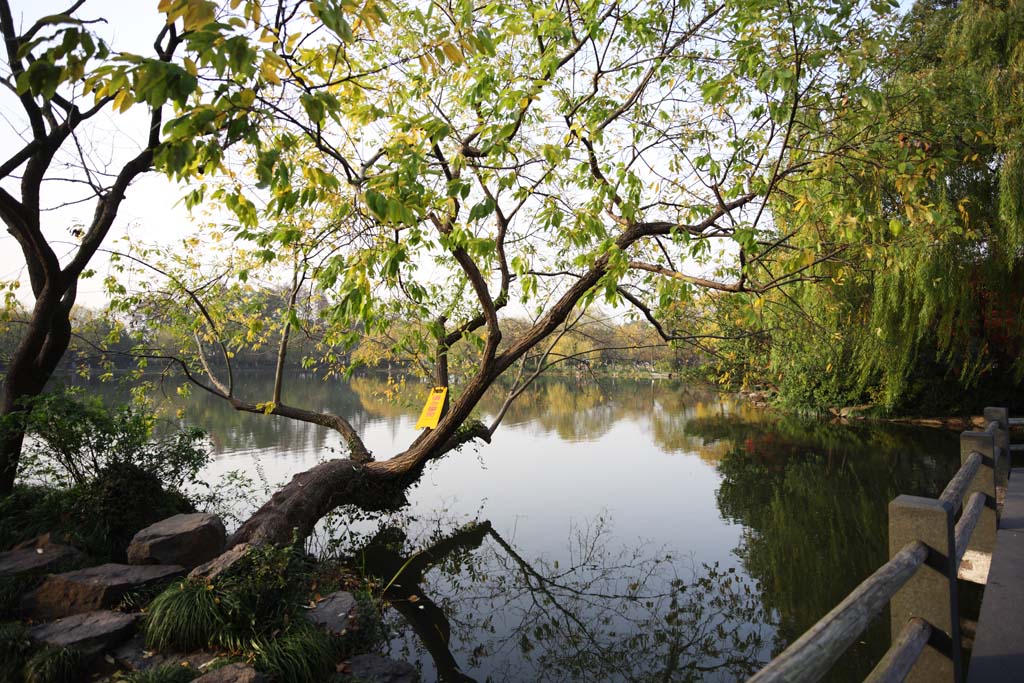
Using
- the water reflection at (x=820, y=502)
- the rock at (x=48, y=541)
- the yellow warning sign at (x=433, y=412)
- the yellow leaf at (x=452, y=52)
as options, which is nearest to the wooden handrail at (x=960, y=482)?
the water reflection at (x=820, y=502)

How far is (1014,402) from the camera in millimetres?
11016

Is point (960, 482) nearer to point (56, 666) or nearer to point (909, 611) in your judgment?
point (909, 611)

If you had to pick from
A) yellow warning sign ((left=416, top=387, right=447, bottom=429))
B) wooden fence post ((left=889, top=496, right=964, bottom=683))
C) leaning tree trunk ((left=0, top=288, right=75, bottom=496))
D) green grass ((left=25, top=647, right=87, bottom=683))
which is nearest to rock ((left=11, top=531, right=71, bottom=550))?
leaning tree trunk ((left=0, top=288, right=75, bottom=496))

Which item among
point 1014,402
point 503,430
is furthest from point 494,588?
point 1014,402

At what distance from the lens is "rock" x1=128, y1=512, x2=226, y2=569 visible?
3691 mm

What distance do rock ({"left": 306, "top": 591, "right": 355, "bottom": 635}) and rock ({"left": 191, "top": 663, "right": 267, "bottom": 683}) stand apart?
59cm

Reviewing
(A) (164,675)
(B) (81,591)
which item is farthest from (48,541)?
(A) (164,675)

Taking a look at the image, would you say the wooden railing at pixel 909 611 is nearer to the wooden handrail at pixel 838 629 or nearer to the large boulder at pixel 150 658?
the wooden handrail at pixel 838 629

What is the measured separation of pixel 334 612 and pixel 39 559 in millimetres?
1839

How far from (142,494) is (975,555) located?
5.27 m

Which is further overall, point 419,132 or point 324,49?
point 419,132

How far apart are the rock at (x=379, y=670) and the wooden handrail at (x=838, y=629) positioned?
2.14m

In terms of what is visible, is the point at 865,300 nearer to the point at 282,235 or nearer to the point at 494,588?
the point at 494,588

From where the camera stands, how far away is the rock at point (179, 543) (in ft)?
12.1
